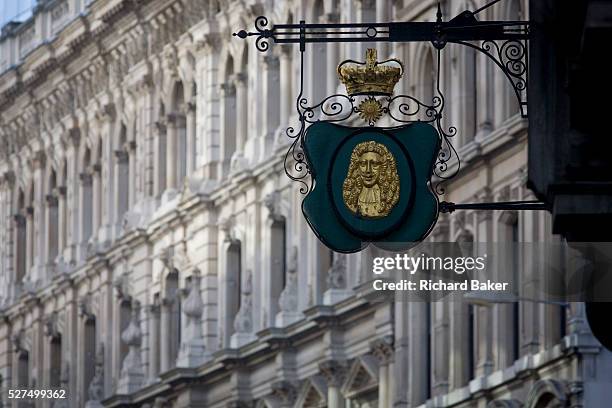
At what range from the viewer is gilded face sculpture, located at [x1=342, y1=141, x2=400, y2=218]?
70.6 ft

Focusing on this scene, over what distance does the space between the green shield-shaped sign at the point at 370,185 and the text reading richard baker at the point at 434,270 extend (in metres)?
23.3

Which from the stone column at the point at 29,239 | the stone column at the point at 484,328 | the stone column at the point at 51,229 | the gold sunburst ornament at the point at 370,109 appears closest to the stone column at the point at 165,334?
the stone column at the point at 51,229

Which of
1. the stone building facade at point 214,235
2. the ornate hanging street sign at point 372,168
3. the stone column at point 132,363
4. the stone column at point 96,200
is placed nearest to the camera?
the ornate hanging street sign at point 372,168

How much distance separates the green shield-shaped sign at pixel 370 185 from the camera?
846 inches

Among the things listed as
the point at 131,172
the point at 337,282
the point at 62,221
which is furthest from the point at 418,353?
the point at 62,221

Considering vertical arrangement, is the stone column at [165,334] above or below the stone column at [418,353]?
above

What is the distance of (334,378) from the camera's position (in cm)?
5934

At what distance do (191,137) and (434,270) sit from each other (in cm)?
1911

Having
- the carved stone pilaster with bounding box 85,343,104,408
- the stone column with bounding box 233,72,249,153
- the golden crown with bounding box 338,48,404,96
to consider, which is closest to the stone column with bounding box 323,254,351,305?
the stone column with bounding box 233,72,249,153

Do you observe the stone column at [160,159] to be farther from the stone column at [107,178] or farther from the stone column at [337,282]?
the stone column at [337,282]

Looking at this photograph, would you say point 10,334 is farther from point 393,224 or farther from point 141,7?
point 393,224

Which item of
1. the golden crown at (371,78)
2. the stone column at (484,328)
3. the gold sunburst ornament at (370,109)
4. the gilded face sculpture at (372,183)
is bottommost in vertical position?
the gilded face sculpture at (372,183)

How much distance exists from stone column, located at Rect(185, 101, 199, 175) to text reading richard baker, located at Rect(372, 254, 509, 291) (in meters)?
12.7

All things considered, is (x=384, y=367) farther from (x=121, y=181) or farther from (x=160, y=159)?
(x=121, y=181)
